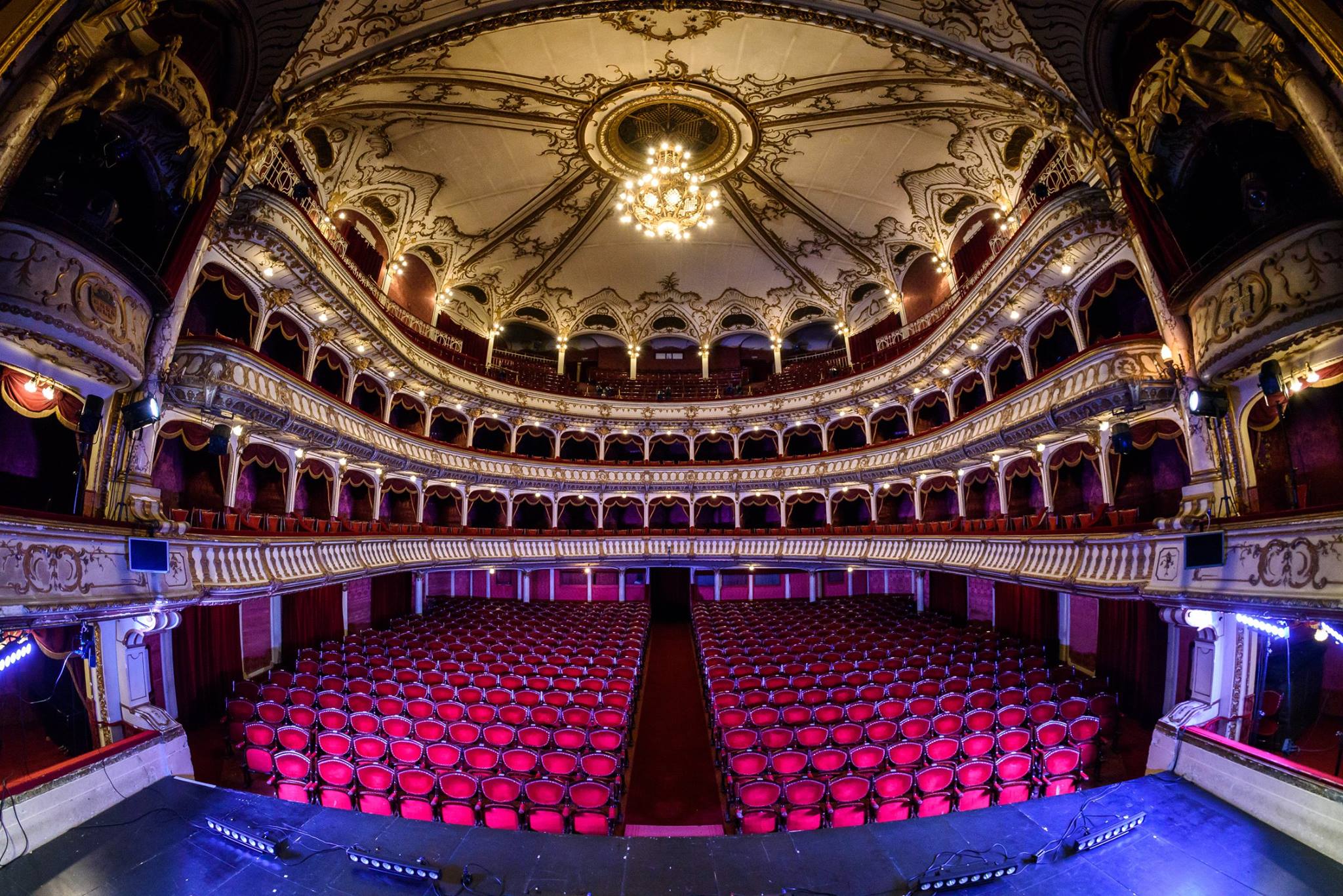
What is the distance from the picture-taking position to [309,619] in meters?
13.8

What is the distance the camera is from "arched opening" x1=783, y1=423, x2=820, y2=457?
26.1 m

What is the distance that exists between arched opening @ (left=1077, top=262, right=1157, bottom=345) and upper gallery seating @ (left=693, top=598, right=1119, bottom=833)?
655cm

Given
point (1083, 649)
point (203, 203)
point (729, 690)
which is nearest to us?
point (203, 203)

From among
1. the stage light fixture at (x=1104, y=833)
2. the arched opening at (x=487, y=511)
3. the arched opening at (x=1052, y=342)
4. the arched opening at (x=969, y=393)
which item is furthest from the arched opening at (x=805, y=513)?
the stage light fixture at (x=1104, y=833)

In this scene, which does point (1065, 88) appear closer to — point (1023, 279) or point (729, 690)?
point (1023, 279)

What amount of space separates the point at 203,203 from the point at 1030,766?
1307 centimetres

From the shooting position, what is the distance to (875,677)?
9.23 metres

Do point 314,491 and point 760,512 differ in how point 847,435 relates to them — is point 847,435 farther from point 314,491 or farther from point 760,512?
point 314,491

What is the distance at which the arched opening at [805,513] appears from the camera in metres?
24.9

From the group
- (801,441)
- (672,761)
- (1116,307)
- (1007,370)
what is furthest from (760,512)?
(672,761)

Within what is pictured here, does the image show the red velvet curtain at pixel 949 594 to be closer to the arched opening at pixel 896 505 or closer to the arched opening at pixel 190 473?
the arched opening at pixel 896 505

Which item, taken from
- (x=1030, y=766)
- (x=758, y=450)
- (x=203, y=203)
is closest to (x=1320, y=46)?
(x=1030, y=766)

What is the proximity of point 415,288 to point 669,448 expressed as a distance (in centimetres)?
1390

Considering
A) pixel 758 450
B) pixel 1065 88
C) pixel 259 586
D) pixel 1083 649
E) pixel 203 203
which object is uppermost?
pixel 1065 88
